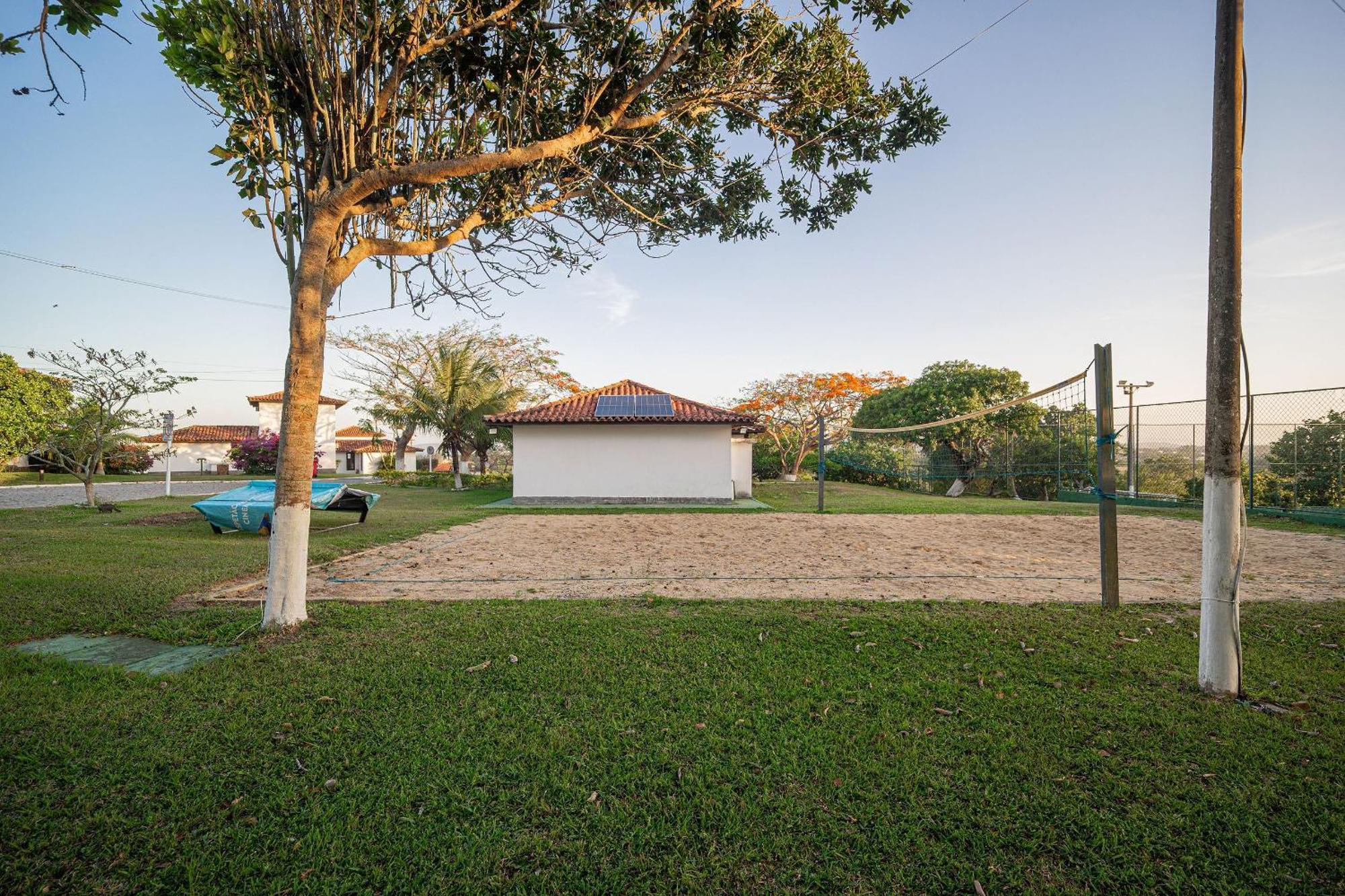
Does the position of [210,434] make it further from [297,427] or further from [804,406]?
[297,427]

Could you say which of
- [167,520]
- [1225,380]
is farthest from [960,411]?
[167,520]

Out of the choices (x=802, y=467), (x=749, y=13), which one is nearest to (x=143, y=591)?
(x=749, y=13)

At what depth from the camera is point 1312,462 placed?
11867mm

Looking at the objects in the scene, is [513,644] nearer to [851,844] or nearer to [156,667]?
[156,667]

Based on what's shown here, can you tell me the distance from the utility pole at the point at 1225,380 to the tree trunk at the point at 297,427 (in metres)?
6.04

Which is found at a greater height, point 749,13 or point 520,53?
point 749,13

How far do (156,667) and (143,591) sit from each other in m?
2.41

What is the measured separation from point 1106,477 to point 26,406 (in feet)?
Answer: 106

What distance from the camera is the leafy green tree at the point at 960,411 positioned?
25250mm

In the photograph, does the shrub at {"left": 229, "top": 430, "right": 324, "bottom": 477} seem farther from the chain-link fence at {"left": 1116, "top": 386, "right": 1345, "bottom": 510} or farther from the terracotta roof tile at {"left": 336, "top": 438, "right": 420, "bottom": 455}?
the chain-link fence at {"left": 1116, "top": 386, "right": 1345, "bottom": 510}

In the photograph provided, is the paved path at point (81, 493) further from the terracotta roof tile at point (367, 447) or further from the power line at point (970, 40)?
the terracotta roof tile at point (367, 447)

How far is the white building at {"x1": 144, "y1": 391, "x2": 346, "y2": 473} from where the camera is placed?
4634cm

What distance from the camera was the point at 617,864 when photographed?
195 centimetres

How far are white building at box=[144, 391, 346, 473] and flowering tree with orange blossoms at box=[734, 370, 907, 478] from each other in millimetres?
35280
